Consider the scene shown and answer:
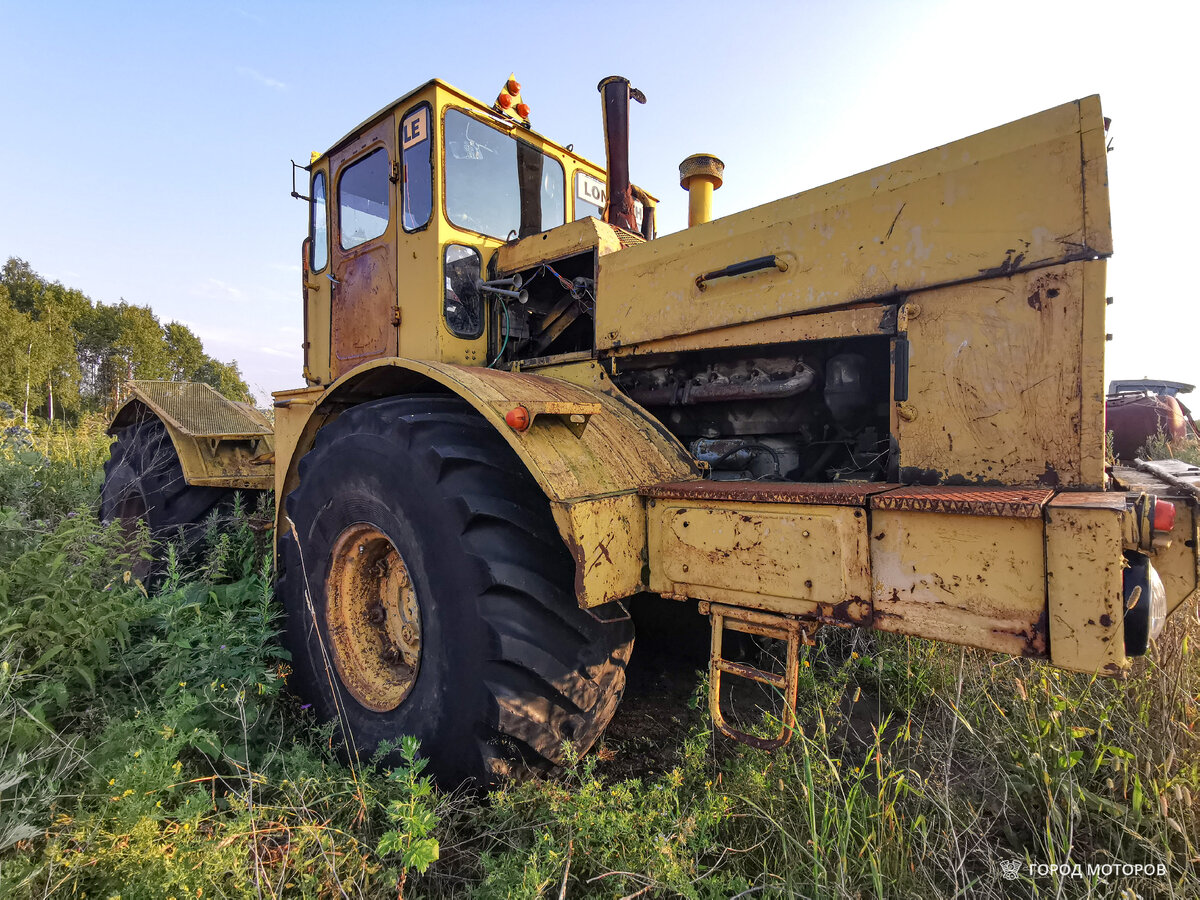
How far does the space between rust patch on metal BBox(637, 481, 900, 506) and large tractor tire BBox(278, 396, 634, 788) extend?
16.7 inches

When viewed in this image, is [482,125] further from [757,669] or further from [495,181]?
[757,669]

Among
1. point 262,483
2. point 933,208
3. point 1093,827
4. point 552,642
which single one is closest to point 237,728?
point 552,642

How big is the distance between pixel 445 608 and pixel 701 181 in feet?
8.10

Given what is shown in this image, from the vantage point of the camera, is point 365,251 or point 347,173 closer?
point 365,251

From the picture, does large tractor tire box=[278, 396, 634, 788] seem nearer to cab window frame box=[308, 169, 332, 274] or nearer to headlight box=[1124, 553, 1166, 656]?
headlight box=[1124, 553, 1166, 656]

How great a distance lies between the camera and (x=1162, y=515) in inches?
52.2

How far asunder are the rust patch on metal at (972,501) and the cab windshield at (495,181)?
2.51m

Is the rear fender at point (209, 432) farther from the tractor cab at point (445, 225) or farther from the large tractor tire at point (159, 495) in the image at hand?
the tractor cab at point (445, 225)

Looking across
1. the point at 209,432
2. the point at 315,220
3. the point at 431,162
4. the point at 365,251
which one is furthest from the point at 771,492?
the point at 209,432

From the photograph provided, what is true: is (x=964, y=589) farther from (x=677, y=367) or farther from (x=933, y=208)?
(x=677, y=367)

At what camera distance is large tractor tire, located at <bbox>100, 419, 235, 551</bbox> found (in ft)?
14.4

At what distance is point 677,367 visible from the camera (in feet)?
8.55

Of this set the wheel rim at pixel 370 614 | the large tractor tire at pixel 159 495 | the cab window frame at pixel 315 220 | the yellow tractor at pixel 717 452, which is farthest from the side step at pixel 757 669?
the large tractor tire at pixel 159 495

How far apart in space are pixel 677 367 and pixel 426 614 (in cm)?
141
